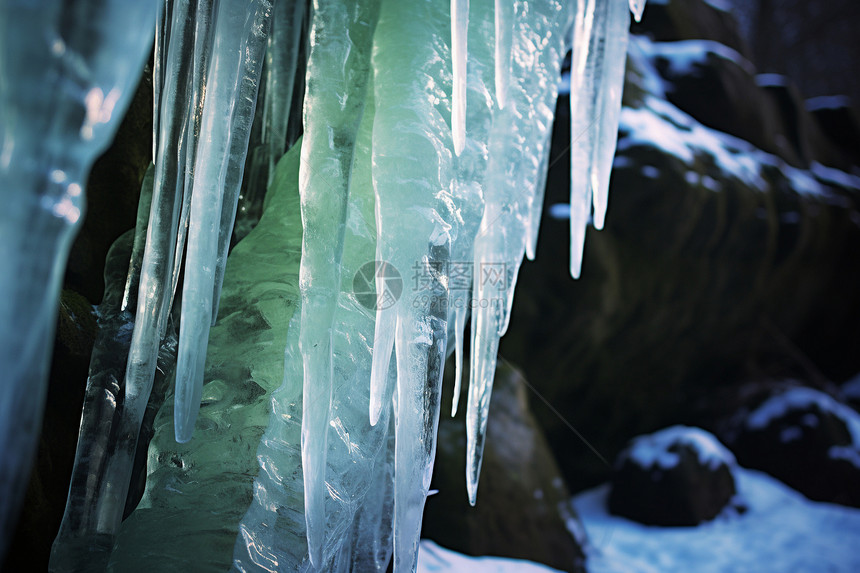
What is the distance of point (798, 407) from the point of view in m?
4.47

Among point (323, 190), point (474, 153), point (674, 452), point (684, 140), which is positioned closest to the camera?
point (323, 190)

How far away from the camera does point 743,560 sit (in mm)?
3496

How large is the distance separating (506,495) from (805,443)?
9.33ft

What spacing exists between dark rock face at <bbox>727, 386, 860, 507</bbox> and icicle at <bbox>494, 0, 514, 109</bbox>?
4315 millimetres

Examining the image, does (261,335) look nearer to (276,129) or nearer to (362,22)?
(276,129)

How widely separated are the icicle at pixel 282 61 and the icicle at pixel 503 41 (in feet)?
1.89

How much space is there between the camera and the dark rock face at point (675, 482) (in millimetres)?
3830

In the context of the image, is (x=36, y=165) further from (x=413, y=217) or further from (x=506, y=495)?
(x=506, y=495)

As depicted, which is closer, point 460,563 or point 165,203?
point 165,203

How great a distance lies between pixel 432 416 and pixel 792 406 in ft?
14.3

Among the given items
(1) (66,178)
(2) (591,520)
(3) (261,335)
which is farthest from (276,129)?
(2) (591,520)

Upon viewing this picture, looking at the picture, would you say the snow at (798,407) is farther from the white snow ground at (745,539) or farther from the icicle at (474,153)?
the icicle at (474,153)

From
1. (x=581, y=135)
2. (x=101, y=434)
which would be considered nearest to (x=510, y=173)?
(x=581, y=135)

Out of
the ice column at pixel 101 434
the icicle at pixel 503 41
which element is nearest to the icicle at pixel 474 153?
the icicle at pixel 503 41
